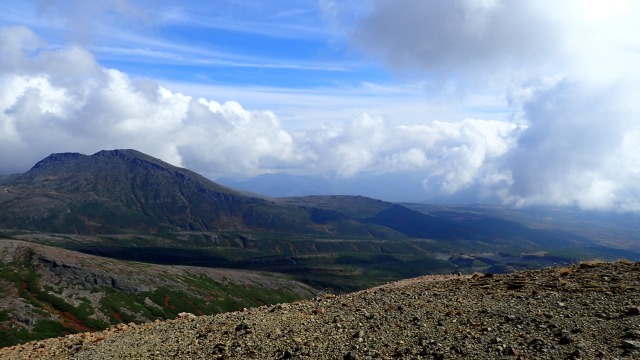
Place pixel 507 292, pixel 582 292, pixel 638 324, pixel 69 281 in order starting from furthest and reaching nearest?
pixel 69 281 < pixel 507 292 < pixel 582 292 < pixel 638 324

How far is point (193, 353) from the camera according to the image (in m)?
20.1

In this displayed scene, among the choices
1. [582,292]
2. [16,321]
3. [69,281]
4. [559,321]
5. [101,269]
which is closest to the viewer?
[559,321]

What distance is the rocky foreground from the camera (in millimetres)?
16688

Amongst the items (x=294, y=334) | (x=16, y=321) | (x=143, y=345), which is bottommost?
(x=16, y=321)

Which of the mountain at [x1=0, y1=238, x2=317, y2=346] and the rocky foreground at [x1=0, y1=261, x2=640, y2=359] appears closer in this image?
the rocky foreground at [x1=0, y1=261, x2=640, y2=359]

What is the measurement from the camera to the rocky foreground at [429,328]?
657 inches

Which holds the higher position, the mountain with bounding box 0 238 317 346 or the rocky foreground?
the rocky foreground

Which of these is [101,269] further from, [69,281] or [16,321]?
[16,321]

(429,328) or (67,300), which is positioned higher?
(429,328)

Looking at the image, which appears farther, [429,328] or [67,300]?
[67,300]

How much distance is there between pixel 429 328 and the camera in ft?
62.4

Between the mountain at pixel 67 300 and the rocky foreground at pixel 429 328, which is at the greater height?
the rocky foreground at pixel 429 328

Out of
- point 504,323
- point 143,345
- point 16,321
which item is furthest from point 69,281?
point 504,323

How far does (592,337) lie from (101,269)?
215 metres
